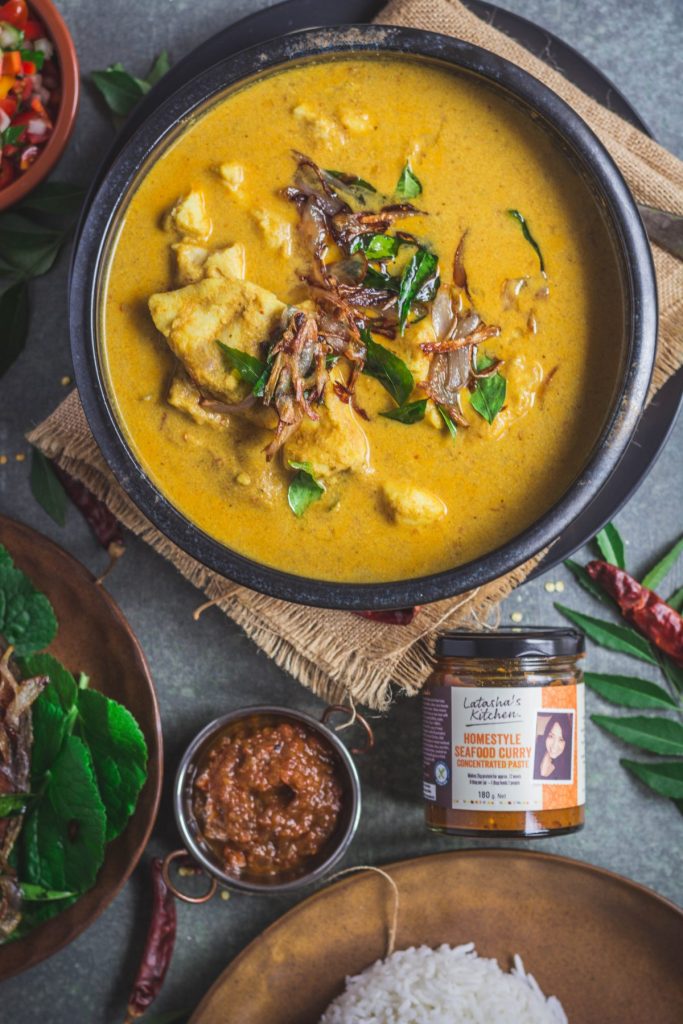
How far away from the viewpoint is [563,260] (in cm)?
211

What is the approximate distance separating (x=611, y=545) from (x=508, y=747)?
66cm

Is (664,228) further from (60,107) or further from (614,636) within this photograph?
(60,107)

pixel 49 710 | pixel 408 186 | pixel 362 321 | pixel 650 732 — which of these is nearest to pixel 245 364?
pixel 362 321

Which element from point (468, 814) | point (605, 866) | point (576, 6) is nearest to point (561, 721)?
point (468, 814)

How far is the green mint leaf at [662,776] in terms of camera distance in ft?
8.87

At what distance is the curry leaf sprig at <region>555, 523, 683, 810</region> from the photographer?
270 centimetres

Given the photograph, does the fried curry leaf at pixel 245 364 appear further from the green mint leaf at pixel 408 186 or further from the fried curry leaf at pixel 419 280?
the green mint leaf at pixel 408 186

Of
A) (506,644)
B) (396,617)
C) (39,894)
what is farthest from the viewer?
(39,894)

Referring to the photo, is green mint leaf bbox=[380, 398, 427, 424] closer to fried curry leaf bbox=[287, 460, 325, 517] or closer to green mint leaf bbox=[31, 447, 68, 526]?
fried curry leaf bbox=[287, 460, 325, 517]

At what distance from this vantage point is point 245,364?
6.85 feet

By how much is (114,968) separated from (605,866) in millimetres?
1408

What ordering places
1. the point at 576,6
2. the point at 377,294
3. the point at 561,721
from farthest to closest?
the point at 576,6
the point at 561,721
the point at 377,294

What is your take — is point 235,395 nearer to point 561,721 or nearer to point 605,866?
point 561,721

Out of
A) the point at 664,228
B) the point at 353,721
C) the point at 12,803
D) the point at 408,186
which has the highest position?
Result: the point at 664,228
